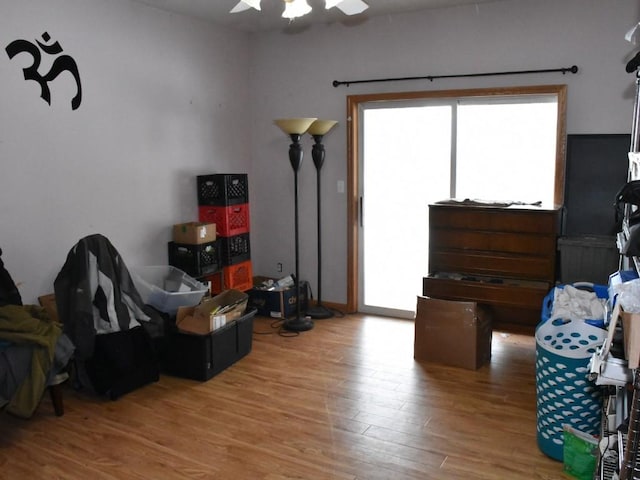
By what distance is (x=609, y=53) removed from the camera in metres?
3.90

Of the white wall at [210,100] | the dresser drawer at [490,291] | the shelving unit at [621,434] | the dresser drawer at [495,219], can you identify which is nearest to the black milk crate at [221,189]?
the white wall at [210,100]

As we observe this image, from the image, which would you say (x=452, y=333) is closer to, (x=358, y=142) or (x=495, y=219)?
(x=495, y=219)

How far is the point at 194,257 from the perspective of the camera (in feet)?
14.4

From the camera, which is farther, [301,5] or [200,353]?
[200,353]

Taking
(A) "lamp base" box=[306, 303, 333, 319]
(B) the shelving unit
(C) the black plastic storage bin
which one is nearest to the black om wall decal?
(C) the black plastic storage bin

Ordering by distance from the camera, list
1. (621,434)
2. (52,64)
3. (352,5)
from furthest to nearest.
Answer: (52,64) → (352,5) → (621,434)

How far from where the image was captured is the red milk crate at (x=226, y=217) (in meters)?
4.68

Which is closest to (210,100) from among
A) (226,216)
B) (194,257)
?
(226,216)

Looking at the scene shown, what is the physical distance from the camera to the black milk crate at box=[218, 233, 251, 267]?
185 inches

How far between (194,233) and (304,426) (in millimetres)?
1903

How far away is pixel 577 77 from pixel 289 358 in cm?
292

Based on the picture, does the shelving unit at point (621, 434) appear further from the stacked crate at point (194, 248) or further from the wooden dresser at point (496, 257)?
the stacked crate at point (194, 248)

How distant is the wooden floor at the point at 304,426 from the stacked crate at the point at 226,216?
0.91m

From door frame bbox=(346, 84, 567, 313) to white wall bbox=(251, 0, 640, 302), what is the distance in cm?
5
